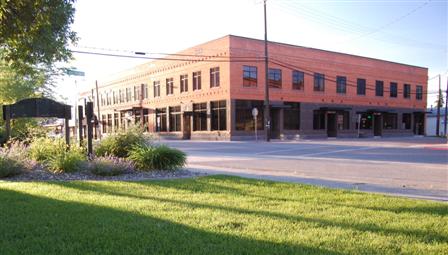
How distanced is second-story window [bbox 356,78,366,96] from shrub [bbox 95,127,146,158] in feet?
146

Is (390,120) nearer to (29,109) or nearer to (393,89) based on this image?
(393,89)

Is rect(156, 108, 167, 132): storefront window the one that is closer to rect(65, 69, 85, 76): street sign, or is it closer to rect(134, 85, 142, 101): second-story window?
rect(134, 85, 142, 101): second-story window

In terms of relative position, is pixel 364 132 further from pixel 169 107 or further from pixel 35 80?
pixel 35 80

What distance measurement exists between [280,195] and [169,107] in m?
45.4

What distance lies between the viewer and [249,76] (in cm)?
4275

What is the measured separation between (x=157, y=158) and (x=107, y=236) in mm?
7164

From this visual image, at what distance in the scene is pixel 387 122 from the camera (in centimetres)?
5806

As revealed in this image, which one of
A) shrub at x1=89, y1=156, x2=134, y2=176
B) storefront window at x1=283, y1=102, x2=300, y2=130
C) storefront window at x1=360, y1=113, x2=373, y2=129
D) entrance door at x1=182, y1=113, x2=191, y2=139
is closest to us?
shrub at x1=89, y1=156, x2=134, y2=176

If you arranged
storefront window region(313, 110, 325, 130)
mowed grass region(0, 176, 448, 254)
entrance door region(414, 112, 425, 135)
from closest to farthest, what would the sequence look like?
mowed grass region(0, 176, 448, 254) → storefront window region(313, 110, 325, 130) → entrance door region(414, 112, 425, 135)

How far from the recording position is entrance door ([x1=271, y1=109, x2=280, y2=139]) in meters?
45.2

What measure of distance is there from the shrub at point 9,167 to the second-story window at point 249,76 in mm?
32522

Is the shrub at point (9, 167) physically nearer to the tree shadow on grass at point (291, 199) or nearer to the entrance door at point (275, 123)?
the tree shadow on grass at point (291, 199)

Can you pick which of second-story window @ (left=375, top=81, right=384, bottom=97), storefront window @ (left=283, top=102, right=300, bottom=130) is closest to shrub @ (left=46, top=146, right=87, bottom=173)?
storefront window @ (left=283, top=102, right=300, bottom=130)

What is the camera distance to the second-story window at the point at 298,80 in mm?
46328
